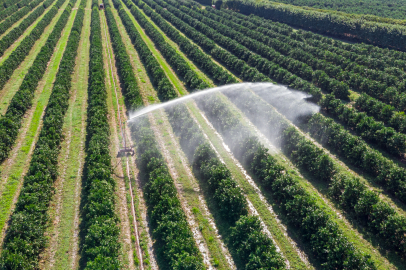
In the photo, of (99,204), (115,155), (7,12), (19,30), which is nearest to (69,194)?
(99,204)

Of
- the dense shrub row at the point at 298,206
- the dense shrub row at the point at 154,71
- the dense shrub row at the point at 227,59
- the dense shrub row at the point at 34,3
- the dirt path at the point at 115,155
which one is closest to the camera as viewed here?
the dense shrub row at the point at 298,206

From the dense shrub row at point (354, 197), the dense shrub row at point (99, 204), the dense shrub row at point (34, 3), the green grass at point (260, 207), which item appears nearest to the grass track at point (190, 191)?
the green grass at point (260, 207)

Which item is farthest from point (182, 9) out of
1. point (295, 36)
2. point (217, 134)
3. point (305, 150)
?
point (305, 150)

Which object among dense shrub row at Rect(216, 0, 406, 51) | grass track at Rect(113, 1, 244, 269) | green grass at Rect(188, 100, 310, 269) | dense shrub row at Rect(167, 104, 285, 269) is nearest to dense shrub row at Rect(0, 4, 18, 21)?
grass track at Rect(113, 1, 244, 269)

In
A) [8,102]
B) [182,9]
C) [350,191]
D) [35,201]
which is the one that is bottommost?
[350,191]

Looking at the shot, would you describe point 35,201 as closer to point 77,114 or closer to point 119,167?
point 119,167

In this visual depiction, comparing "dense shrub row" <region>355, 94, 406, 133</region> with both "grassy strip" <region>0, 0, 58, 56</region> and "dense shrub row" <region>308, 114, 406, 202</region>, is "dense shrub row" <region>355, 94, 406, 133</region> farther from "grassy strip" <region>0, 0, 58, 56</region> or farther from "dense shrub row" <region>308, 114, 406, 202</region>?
"grassy strip" <region>0, 0, 58, 56</region>

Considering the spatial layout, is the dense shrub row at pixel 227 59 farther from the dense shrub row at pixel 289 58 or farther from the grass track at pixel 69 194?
the grass track at pixel 69 194
